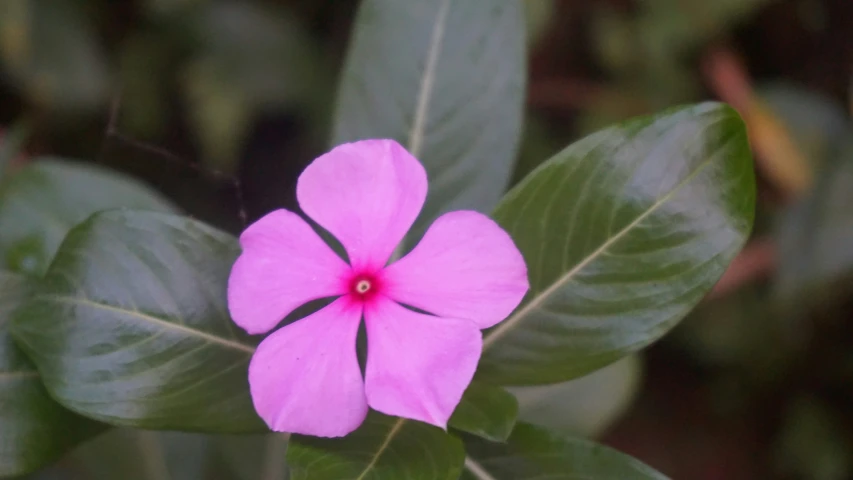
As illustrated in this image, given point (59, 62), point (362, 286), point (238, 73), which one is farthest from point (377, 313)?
point (59, 62)

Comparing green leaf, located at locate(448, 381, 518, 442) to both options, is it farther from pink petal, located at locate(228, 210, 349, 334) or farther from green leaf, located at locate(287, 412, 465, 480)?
pink petal, located at locate(228, 210, 349, 334)

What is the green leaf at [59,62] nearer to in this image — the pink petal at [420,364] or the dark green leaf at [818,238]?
the pink petal at [420,364]

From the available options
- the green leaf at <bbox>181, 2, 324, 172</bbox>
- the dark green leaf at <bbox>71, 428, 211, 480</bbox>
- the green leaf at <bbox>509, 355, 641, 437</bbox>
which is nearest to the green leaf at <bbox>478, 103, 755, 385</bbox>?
the green leaf at <bbox>509, 355, 641, 437</bbox>

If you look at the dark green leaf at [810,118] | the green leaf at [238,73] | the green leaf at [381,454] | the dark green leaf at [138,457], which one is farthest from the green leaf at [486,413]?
the dark green leaf at [810,118]

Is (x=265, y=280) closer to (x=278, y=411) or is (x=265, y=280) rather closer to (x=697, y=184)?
(x=278, y=411)

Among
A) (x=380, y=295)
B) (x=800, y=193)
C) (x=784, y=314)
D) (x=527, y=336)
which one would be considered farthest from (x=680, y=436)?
(x=380, y=295)

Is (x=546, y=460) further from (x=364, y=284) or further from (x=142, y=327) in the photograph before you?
(x=142, y=327)
